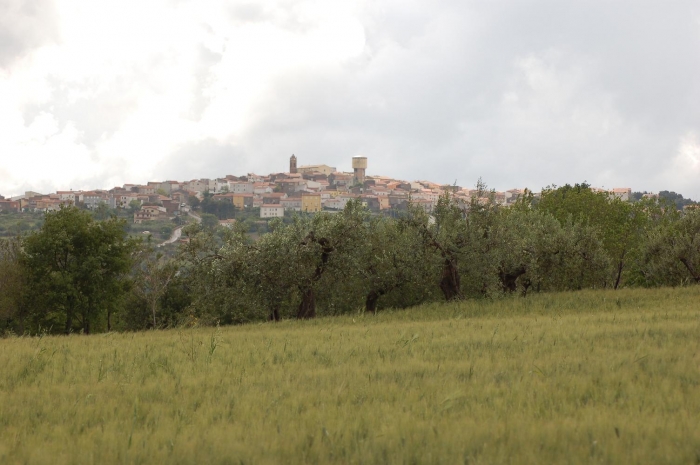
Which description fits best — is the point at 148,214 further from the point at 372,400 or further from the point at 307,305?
the point at 372,400

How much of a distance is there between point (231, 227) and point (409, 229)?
891 centimetres

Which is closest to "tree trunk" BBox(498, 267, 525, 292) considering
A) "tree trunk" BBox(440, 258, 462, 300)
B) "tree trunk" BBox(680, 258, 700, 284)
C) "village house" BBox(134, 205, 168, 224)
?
"tree trunk" BBox(440, 258, 462, 300)

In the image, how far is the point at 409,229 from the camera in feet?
90.4

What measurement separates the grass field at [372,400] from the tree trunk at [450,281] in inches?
491

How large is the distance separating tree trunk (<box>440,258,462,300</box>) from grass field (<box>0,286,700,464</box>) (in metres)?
12.5

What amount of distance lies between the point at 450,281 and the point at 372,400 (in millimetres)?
19686

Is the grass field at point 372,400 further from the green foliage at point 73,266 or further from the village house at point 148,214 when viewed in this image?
the village house at point 148,214

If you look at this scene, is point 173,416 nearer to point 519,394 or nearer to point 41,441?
point 41,441

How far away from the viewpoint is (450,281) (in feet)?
92.1

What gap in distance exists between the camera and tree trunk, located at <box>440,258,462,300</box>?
27672 mm

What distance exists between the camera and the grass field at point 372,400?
6781mm

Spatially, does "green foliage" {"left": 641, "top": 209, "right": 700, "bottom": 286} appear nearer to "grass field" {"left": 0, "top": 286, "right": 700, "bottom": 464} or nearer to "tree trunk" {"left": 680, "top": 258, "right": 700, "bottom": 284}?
"tree trunk" {"left": 680, "top": 258, "right": 700, "bottom": 284}

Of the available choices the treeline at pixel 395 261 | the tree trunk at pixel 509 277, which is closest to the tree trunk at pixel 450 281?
the treeline at pixel 395 261

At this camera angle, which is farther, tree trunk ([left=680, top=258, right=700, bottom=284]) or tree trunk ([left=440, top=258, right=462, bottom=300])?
tree trunk ([left=680, top=258, right=700, bottom=284])
